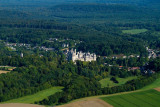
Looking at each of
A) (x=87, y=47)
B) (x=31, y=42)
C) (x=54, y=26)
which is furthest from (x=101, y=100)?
(x=54, y=26)

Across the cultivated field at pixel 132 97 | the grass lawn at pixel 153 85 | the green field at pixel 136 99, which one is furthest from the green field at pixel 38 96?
the grass lawn at pixel 153 85

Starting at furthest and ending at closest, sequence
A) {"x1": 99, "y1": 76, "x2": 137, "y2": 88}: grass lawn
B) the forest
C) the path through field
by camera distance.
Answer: {"x1": 99, "y1": 76, "x2": 137, "y2": 88}: grass lawn → the forest → the path through field

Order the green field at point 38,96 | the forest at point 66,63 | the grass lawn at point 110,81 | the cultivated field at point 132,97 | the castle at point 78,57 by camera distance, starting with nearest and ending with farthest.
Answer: the cultivated field at point 132,97
the green field at point 38,96
the forest at point 66,63
the grass lawn at point 110,81
the castle at point 78,57

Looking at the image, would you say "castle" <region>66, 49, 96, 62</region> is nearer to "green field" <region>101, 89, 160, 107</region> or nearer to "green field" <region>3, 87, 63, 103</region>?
"green field" <region>3, 87, 63, 103</region>

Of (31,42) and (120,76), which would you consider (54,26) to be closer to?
(31,42)

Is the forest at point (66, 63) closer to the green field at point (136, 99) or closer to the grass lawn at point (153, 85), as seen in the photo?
the grass lawn at point (153, 85)

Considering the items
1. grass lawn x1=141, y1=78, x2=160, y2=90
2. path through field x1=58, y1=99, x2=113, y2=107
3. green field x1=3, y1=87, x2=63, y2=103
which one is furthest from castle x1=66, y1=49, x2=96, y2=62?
path through field x1=58, y1=99, x2=113, y2=107

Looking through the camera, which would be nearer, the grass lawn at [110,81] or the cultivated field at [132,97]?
the cultivated field at [132,97]

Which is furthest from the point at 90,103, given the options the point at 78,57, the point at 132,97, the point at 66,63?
the point at 78,57

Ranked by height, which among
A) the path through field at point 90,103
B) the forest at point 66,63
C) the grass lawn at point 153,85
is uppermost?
the forest at point 66,63
